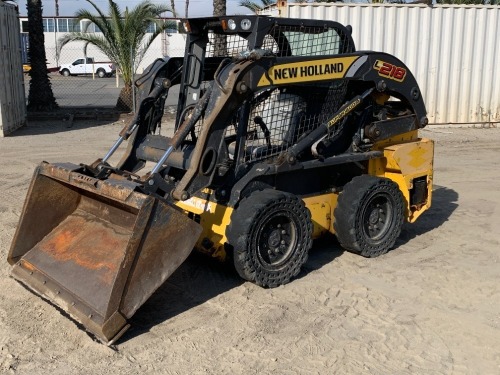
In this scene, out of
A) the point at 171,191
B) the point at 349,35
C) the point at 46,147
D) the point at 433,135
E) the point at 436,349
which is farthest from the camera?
the point at 433,135

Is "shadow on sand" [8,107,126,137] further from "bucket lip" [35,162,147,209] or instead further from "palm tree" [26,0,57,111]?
"bucket lip" [35,162,147,209]

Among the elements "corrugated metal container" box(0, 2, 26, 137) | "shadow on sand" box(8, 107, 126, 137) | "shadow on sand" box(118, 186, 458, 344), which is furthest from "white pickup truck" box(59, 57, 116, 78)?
"shadow on sand" box(118, 186, 458, 344)

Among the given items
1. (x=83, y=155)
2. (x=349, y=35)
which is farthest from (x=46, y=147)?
(x=349, y=35)

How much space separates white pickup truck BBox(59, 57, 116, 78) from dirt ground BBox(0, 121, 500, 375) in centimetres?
3947

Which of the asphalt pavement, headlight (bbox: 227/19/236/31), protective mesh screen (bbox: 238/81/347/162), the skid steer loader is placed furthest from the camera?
the asphalt pavement

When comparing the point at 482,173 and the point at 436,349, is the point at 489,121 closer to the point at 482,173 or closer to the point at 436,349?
the point at 482,173

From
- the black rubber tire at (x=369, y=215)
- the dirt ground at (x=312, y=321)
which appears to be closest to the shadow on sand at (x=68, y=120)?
the dirt ground at (x=312, y=321)

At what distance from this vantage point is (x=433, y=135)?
1395 cm

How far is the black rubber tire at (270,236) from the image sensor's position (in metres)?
5.07

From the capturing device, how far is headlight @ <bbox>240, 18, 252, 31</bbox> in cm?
520

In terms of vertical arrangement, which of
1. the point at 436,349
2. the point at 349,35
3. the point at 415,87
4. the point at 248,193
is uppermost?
the point at 349,35

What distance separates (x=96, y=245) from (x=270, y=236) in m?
1.45

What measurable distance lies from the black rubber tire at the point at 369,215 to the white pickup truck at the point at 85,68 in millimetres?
40666

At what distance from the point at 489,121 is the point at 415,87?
30.9 ft
